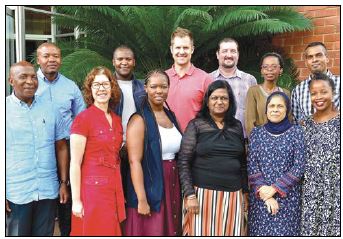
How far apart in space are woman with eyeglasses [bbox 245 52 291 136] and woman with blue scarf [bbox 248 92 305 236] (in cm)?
63

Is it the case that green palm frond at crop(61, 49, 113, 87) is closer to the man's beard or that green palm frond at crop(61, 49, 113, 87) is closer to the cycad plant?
the cycad plant

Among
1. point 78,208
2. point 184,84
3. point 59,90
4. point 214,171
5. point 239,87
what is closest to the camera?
point 78,208

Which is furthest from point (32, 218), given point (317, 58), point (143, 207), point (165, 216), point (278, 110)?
point (317, 58)

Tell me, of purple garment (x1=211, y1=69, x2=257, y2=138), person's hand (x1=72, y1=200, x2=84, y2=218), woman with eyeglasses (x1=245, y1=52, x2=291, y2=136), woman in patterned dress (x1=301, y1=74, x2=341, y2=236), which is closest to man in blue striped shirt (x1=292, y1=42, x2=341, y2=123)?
woman with eyeglasses (x1=245, y1=52, x2=291, y2=136)

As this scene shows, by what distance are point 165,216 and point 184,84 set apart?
125 cm

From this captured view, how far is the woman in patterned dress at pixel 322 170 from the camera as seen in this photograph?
355cm

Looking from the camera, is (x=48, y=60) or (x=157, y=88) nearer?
(x=157, y=88)

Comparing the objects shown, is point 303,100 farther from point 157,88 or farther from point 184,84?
point 157,88

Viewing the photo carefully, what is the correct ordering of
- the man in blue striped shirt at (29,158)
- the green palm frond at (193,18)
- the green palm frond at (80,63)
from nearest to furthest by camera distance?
the man in blue striped shirt at (29,158) → the green palm frond at (193,18) → the green palm frond at (80,63)

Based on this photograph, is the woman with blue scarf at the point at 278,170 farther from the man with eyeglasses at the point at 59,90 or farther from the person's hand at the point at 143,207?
the man with eyeglasses at the point at 59,90

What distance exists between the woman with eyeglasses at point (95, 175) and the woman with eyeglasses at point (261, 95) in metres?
1.45

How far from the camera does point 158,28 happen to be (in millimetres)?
6039

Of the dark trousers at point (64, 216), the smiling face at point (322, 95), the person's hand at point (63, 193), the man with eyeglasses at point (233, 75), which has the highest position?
the man with eyeglasses at point (233, 75)

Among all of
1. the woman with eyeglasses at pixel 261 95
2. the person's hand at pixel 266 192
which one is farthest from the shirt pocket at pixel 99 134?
the woman with eyeglasses at pixel 261 95
